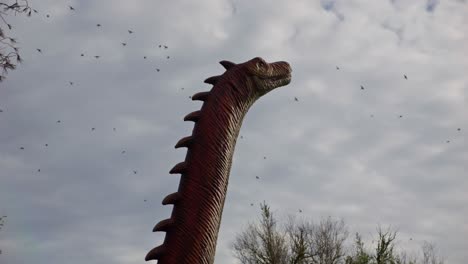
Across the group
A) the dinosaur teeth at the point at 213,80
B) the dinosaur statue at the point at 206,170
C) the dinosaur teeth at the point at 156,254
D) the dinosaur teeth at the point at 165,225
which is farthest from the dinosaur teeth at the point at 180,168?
the dinosaur teeth at the point at 213,80

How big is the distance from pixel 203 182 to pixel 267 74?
1.32 metres

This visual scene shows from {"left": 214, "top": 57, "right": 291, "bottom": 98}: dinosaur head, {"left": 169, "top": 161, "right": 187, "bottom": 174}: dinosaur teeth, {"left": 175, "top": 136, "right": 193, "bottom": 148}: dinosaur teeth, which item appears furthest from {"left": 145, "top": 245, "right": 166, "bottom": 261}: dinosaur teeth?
{"left": 214, "top": 57, "right": 291, "bottom": 98}: dinosaur head

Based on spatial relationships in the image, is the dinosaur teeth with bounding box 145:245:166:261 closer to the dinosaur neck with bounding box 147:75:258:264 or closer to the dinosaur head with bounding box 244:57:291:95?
the dinosaur neck with bounding box 147:75:258:264

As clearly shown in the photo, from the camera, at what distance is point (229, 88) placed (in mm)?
4105

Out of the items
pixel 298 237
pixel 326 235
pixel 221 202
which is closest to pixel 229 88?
pixel 221 202

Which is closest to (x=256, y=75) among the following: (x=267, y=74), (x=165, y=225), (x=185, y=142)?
(x=267, y=74)

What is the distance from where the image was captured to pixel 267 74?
4.44 metres

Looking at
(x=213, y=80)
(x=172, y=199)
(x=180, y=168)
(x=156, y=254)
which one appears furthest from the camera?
(x=213, y=80)

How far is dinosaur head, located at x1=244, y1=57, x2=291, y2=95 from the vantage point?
4.33 meters

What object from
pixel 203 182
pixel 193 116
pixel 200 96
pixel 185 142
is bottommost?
pixel 203 182

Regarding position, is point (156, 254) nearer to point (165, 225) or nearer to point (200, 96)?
point (165, 225)

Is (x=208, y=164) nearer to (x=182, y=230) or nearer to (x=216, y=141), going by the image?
(x=216, y=141)

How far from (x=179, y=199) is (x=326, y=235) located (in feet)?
92.8

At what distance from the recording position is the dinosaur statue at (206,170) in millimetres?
3561
